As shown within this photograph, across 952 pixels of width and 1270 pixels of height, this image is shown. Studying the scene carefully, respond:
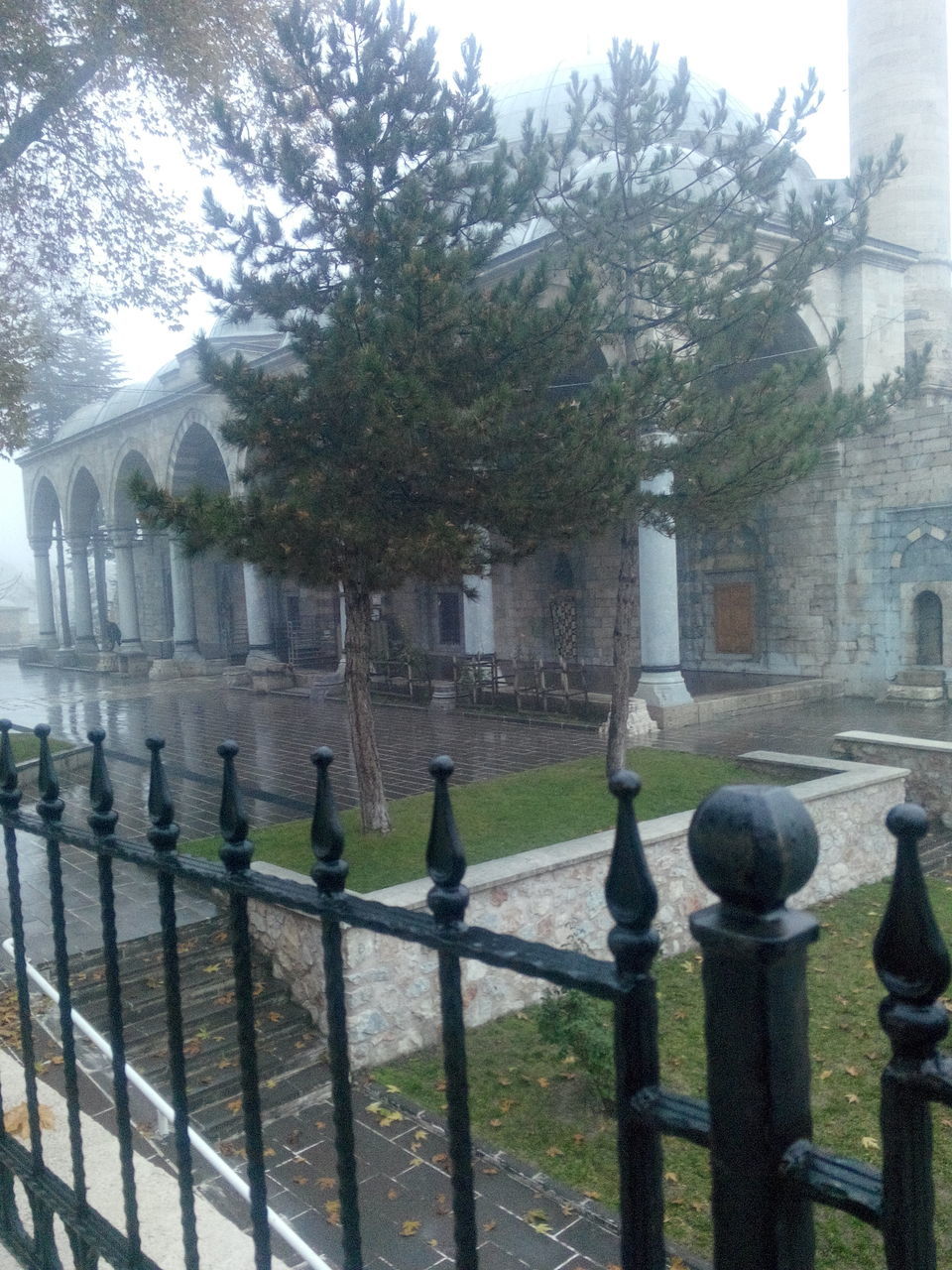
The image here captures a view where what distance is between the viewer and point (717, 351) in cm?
894

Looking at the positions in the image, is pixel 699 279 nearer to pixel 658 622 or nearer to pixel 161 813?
pixel 658 622

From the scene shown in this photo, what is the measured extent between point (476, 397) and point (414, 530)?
3.74ft

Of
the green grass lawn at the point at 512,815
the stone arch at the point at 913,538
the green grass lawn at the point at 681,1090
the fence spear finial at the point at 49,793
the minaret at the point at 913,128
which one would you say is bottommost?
the green grass lawn at the point at 681,1090

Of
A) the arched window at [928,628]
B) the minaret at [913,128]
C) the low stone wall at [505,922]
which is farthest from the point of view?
the minaret at [913,128]

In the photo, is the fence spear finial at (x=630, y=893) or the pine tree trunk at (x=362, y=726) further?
the pine tree trunk at (x=362, y=726)

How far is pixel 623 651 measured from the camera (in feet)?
32.8

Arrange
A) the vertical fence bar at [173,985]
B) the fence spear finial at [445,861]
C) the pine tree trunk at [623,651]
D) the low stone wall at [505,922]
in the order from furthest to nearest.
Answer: the pine tree trunk at [623,651]
the low stone wall at [505,922]
the vertical fence bar at [173,985]
the fence spear finial at [445,861]

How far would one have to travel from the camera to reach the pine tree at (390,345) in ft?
23.1

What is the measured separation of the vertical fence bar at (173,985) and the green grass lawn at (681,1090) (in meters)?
3.32

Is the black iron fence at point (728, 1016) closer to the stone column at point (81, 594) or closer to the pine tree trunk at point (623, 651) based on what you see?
the pine tree trunk at point (623, 651)

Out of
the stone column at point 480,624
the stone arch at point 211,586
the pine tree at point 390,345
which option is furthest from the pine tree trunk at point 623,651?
the stone arch at point 211,586

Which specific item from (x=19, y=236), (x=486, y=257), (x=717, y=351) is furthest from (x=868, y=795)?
(x=19, y=236)

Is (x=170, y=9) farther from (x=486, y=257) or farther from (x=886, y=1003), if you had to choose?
(x=886, y=1003)

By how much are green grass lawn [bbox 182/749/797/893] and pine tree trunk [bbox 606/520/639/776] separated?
502 mm
